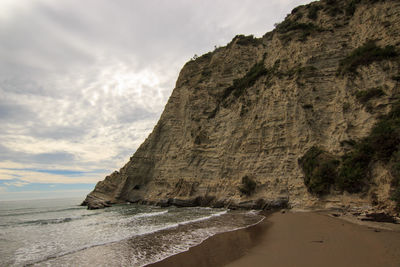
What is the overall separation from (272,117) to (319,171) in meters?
9.22

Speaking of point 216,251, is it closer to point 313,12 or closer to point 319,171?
point 319,171

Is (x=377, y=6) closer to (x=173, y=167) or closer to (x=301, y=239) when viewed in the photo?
(x=301, y=239)

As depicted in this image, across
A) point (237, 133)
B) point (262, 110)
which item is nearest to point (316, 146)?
point (262, 110)

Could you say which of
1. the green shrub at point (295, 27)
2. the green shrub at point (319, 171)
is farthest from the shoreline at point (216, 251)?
the green shrub at point (295, 27)

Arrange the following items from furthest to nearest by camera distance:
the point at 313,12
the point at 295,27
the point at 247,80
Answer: the point at 247,80 → the point at 295,27 → the point at 313,12

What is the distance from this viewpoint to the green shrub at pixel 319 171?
A: 17922mm

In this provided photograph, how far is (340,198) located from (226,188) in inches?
498

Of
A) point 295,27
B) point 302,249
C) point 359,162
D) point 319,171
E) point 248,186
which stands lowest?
point 302,249

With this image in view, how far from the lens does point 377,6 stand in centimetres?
2309

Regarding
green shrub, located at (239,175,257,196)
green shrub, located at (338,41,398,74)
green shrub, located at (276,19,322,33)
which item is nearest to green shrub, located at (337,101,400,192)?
green shrub, located at (338,41,398,74)

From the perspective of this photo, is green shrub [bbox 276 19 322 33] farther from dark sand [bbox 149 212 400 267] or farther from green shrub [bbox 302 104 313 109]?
dark sand [bbox 149 212 400 267]

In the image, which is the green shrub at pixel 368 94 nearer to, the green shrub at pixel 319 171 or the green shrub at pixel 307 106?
the green shrub at pixel 307 106

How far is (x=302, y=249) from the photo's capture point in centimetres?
798

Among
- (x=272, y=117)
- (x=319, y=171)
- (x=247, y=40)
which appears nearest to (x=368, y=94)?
(x=319, y=171)
